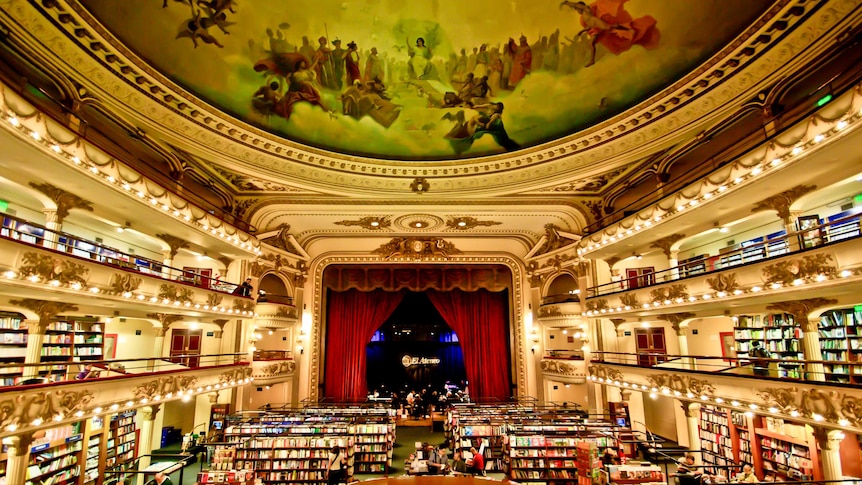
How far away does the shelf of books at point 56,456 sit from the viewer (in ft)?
28.3

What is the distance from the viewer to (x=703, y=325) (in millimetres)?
13398

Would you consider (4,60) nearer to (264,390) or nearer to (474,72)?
(474,72)

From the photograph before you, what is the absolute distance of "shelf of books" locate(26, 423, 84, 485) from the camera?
8.64 meters

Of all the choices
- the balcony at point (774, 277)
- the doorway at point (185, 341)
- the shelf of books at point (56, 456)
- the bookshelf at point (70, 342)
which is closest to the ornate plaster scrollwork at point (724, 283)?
the balcony at point (774, 277)

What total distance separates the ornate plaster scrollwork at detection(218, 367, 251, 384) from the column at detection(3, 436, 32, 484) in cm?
506

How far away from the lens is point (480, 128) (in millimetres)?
13305

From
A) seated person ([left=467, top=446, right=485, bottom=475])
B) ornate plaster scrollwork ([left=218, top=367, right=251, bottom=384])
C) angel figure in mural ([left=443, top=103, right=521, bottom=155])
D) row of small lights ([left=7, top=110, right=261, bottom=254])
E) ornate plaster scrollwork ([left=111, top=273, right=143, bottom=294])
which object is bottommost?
seated person ([left=467, top=446, right=485, bottom=475])

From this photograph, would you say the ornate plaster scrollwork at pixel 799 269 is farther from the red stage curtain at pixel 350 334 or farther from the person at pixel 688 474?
the red stage curtain at pixel 350 334

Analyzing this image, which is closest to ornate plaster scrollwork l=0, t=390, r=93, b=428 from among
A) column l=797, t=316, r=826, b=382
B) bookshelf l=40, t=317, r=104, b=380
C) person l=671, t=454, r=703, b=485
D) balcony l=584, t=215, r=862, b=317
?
bookshelf l=40, t=317, r=104, b=380

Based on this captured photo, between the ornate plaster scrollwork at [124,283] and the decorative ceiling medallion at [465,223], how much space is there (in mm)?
10292

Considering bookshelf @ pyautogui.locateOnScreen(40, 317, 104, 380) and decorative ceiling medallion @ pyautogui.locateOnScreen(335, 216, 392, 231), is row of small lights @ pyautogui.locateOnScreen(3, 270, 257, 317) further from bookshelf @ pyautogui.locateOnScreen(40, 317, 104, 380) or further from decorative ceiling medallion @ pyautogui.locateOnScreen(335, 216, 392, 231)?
decorative ceiling medallion @ pyautogui.locateOnScreen(335, 216, 392, 231)

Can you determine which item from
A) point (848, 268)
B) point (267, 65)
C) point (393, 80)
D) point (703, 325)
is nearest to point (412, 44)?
point (393, 80)

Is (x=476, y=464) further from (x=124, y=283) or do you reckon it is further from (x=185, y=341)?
(x=185, y=341)

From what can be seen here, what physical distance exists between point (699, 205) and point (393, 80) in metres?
8.39
